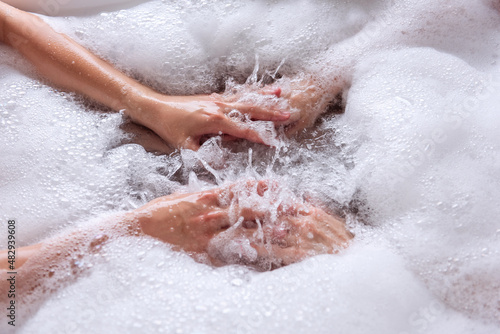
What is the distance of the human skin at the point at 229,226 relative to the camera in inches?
36.7

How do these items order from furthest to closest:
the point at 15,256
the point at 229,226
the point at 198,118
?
the point at 198,118, the point at 229,226, the point at 15,256

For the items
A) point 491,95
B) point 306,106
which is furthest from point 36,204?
point 491,95

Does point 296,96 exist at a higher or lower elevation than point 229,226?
higher

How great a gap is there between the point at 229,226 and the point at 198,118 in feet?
0.97

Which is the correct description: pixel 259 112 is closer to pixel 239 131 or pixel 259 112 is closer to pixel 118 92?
pixel 239 131

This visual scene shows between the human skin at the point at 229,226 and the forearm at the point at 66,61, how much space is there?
0.34 meters

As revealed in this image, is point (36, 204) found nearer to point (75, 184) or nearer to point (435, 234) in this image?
point (75, 184)

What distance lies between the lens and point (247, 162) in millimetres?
1132

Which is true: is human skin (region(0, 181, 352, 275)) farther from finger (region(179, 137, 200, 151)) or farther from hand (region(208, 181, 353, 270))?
finger (region(179, 137, 200, 151))

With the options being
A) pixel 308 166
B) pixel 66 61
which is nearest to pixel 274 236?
pixel 308 166

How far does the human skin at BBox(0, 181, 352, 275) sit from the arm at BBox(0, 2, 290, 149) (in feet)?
0.63

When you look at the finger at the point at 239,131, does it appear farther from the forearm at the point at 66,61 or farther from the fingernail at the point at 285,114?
the forearm at the point at 66,61

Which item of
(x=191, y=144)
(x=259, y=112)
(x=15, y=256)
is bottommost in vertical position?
(x=15, y=256)

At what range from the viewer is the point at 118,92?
1161mm
